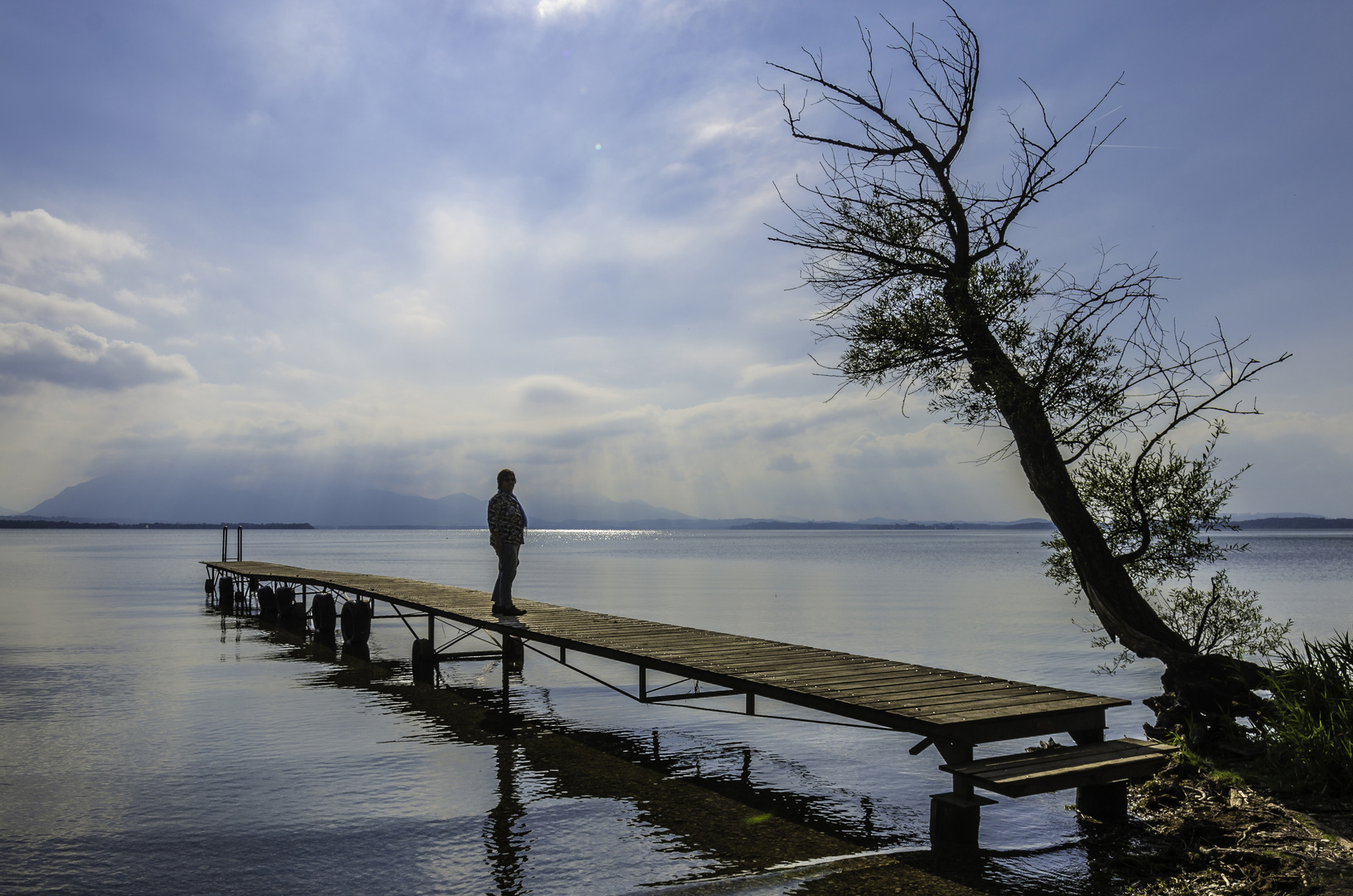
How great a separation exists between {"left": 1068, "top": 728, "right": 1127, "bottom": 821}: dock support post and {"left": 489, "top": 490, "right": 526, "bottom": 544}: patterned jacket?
9.10 metres

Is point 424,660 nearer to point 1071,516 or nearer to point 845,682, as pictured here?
point 845,682

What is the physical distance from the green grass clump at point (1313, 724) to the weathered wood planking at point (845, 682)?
143cm

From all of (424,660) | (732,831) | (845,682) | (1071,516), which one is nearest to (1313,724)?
(1071,516)

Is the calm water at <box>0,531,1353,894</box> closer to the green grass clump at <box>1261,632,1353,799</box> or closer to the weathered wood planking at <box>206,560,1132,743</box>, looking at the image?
the weathered wood planking at <box>206,560,1132,743</box>

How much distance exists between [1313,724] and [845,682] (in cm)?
442

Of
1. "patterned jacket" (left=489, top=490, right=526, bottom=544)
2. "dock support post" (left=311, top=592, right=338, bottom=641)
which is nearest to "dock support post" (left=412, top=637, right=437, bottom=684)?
"patterned jacket" (left=489, top=490, right=526, bottom=544)

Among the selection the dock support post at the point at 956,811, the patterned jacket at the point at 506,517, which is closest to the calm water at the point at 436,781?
the dock support post at the point at 956,811

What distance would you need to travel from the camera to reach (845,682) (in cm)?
994

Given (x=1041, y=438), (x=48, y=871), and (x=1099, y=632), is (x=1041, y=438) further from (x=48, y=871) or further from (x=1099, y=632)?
(x=1099, y=632)

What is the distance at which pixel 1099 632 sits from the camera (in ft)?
104

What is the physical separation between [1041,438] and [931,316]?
7.18 feet

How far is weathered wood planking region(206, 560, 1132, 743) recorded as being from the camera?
26.9 feet

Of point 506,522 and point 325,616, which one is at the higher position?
point 506,522

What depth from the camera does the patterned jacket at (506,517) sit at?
582 inches
